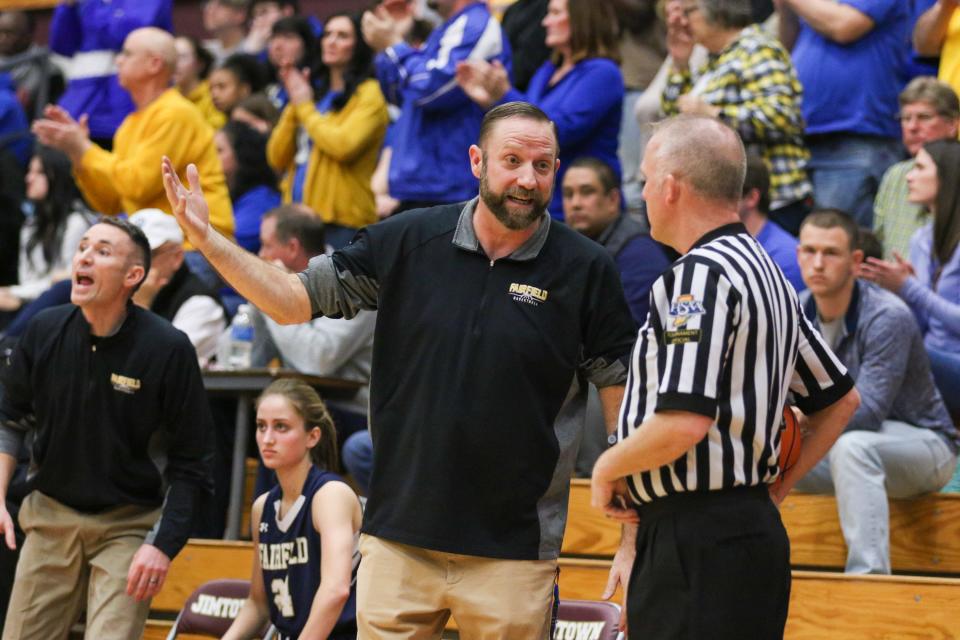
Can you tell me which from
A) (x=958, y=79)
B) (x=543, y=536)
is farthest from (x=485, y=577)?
(x=958, y=79)

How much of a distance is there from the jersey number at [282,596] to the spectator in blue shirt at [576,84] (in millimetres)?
2811

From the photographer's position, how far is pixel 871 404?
5.08 meters

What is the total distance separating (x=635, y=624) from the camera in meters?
3.01

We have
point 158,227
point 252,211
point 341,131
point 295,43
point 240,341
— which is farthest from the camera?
point 295,43

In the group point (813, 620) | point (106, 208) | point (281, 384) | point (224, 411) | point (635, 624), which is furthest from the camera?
point (106, 208)

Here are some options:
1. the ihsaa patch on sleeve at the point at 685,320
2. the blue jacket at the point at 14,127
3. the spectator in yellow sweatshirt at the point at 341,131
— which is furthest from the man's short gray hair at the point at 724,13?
the blue jacket at the point at 14,127

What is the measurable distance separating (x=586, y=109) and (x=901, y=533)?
2593mm

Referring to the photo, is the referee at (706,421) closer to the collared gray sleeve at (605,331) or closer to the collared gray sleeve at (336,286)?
the collared gray sleeve at (605,331)

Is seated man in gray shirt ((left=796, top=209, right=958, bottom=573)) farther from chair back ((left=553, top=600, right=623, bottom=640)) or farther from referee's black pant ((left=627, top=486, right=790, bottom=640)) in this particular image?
referee's black pant ((left=627, top=486, right=790, bottom=640))

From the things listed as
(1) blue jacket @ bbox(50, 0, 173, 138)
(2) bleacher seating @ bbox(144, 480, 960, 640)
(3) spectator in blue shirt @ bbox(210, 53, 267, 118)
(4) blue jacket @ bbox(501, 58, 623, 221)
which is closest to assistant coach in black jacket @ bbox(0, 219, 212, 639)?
(2) bleacher seating @ bbox(144, 480, 960, 640)

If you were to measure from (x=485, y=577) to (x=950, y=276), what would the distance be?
10.2 feet

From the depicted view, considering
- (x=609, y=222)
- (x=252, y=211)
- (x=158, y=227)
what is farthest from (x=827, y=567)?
(x=252, y=211)

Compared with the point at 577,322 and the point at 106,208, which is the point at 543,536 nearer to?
the point at 577,322

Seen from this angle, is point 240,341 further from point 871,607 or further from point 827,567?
point 871,607
